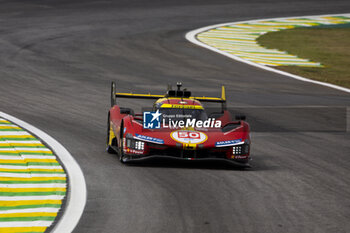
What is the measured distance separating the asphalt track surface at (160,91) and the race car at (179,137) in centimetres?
27

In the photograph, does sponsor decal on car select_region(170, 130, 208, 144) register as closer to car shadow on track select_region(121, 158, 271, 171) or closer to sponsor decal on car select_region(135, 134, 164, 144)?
sponsor decal on car select_region(135, 134, 164, 144)

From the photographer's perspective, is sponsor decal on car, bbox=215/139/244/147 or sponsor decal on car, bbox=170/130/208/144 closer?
sponsor decal on car, bbox=170/130/208/144

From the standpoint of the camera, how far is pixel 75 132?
Answer: 52.0ft

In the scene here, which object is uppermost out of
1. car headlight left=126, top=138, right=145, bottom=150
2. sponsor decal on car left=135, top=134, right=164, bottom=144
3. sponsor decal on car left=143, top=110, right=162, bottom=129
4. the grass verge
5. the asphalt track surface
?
sponsor decal on car left=143, top=110, right=162, bottom=129

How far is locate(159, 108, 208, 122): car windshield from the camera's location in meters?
13.5

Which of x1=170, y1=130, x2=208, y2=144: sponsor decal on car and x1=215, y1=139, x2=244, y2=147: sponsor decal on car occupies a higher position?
x1=170, y1=130, x2=208, y2=144: sponsor decal on car

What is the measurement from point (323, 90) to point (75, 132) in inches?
442

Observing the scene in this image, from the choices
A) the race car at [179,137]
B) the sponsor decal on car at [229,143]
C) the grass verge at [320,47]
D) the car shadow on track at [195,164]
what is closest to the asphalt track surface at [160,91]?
the car shadow on track at [195,164]

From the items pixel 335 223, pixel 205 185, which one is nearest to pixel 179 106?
pixel 205 185

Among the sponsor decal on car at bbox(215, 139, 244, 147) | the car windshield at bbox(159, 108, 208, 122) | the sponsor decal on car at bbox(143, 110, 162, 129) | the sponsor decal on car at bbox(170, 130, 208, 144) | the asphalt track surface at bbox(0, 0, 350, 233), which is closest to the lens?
the asphalt track surface at bbox(0, 0, 350, 233)

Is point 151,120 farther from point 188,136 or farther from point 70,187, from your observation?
point 70,187

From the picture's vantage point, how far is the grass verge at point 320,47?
27.3 metres

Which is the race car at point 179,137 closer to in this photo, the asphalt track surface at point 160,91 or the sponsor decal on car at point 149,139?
the sponsor decal on car at point 149,139

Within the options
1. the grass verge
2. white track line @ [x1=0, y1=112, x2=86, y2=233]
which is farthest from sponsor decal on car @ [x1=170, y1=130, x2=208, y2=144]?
the grass verge
